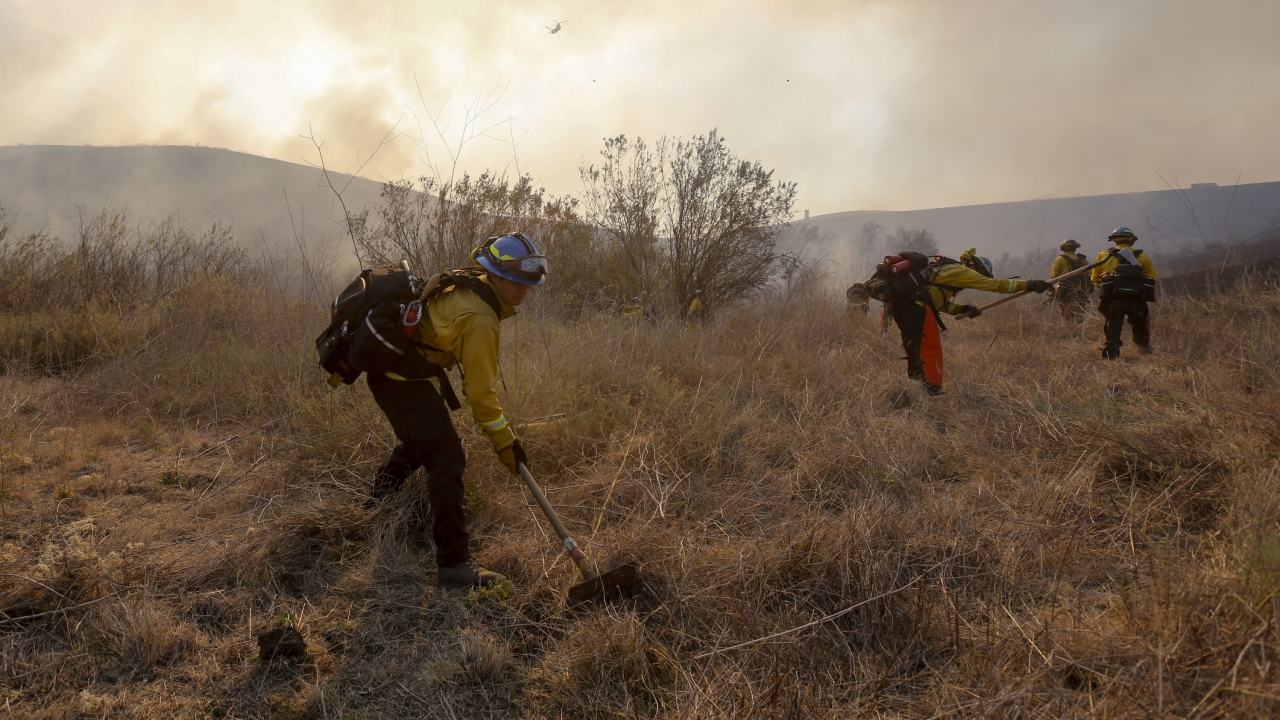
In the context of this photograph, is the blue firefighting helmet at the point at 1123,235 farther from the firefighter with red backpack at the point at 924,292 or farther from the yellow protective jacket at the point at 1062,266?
the firefighter with red backpack at the point at 924,292

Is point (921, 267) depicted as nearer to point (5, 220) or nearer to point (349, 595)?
point (349, 595)

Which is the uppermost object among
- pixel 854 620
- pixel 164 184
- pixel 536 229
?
pixel 164 184

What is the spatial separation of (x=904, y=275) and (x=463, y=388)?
4483 mm

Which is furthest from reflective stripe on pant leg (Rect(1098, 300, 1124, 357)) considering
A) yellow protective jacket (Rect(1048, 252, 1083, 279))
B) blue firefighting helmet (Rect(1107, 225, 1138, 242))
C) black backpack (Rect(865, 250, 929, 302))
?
black backpack (Rect(865, 250, 929, 302))

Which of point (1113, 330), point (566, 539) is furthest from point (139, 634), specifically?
point (1113, 330)

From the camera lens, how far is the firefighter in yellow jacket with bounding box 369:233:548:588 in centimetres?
283

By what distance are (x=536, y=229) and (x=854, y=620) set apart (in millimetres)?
9169

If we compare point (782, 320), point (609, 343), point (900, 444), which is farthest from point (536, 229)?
point (900, 444)

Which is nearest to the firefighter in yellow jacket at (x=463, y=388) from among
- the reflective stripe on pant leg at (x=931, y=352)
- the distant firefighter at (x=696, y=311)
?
the reflective stripe on pant leg at (x=931, y=352)

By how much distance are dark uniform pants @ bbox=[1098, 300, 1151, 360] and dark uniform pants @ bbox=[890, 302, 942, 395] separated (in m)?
2.98

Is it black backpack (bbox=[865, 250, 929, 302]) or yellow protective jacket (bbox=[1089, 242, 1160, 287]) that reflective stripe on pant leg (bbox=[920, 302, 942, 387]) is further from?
yellow protective jacket (bbox=[1089, 242, 1160, 287])

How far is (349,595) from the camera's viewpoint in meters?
2.91

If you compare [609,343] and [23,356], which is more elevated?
[23,356]

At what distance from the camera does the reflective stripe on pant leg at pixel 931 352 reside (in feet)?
19.2
